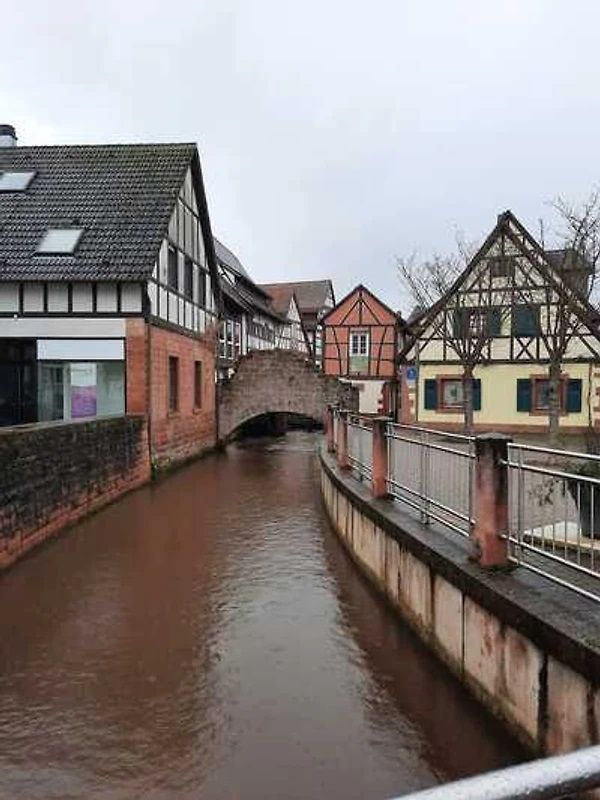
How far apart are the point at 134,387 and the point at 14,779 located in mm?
12424

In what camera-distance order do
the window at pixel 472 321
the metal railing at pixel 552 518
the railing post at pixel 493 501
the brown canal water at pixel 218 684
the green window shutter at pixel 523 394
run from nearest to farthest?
1. the brown canal water at pixel 218 684
2. the metal railing at pixel 552 518
3. the railing post at pixel 493 501
4. the window at pixel 472 321
5. the green window shutter at pixel 523 394

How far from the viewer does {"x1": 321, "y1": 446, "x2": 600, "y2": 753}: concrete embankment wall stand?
3.79 m

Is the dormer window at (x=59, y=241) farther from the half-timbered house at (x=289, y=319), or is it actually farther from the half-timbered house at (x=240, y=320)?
the half-timbered house at (x=289, y=319)

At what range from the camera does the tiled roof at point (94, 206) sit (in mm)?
16203

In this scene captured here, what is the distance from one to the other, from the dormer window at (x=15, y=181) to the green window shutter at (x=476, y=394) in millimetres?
16734

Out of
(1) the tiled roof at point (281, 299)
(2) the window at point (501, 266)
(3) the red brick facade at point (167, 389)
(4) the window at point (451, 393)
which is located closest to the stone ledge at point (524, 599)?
(3) the red brick facade at point (167, 389)

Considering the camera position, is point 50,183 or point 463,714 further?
point 50,183

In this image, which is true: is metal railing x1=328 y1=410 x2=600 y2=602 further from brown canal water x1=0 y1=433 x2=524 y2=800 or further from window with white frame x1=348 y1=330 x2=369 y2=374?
window with white frame x1=348 y1=330 x2=369 y2=374

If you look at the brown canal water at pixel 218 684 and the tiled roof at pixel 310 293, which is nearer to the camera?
the brown canal water at pixel 218 684

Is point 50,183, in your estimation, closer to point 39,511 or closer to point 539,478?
point 39,511

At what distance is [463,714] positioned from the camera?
5.04 metres

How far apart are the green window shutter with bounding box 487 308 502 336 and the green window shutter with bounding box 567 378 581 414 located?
3129mm

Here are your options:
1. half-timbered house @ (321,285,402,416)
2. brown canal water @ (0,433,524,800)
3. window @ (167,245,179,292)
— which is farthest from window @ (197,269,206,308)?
brown canal water @ (0,433,524,800)

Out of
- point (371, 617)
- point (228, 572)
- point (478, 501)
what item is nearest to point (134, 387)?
point (228, 572)
